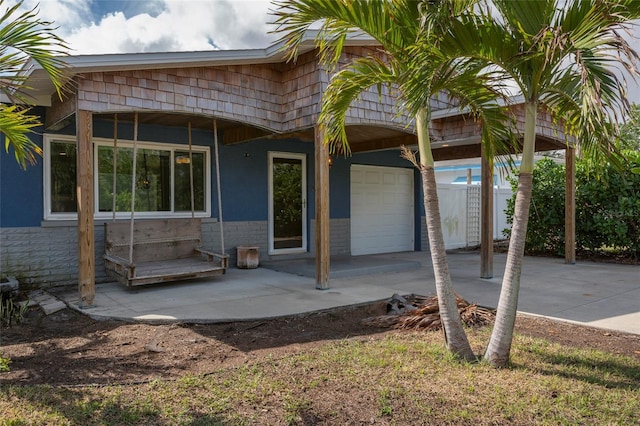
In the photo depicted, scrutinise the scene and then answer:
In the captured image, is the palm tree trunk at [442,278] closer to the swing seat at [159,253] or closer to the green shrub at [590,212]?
the swing seat at [159,253]

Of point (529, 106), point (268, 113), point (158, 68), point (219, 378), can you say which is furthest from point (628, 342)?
point (158, 68)

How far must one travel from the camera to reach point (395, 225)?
11.9m

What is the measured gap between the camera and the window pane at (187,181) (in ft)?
27.5

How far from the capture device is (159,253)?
7.61m

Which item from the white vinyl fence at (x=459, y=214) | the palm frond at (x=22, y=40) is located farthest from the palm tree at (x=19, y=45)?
the white vinyl fence at (x=459, y=214)

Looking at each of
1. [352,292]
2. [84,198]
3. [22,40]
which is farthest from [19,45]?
[352,292]

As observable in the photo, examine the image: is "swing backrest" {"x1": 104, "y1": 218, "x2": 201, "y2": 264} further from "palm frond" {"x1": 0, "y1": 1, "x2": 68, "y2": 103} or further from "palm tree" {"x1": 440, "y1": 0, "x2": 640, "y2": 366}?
"palm tree" {"x1": 440, "y1": 0, "x2": 640, "y2": 366}

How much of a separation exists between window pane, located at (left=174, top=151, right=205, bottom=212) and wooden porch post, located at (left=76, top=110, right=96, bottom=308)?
2.83 meters

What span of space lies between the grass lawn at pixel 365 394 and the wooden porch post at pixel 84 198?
7.83 feet

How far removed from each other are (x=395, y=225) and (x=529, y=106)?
837 centimetres

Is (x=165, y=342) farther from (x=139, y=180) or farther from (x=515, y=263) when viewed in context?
(x=139, y=180)

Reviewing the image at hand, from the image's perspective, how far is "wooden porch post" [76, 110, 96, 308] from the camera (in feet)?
17.7

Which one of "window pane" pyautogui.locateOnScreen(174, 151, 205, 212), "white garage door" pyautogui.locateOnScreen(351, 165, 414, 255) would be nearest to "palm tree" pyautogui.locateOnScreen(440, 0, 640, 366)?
"window pane" pyautogui.locateOnScreen(174, 151, 205, 212)

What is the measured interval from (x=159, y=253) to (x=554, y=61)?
6277 millimetres
